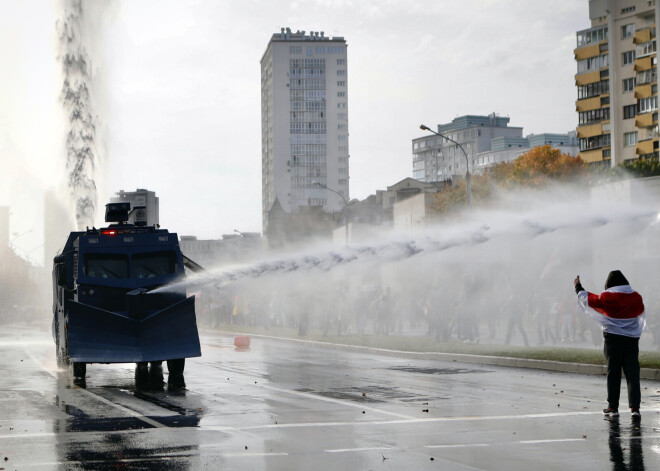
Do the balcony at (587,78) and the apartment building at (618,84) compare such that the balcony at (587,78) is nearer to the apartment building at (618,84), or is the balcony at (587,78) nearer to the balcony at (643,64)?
the apartment building at (618,84)

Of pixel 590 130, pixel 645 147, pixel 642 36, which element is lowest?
pixel 645 147

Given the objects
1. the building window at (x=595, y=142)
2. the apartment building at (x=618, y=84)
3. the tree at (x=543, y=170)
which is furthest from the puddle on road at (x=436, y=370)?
the building window at (x=595, y=142)

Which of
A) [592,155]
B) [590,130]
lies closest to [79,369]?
[592,155]

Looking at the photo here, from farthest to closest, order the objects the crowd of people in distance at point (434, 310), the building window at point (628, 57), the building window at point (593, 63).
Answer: the building window at point (593, 63), the building window at point (628, 57), the crowd of people in distance at point (434, 310)

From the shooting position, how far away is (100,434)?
11.2 metres

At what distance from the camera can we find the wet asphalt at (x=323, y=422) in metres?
9.29

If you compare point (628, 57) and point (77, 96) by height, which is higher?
point (628, 57)

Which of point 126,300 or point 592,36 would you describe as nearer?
point 126,300

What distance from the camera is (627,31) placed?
85.8 meters

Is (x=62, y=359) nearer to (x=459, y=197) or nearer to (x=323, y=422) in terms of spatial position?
(x=323, y=422)

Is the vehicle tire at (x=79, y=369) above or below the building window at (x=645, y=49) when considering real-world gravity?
below

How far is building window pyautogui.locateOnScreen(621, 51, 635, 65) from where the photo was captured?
85188mm

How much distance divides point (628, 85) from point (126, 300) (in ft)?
244

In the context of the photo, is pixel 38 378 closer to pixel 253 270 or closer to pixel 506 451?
pixel 253 270
